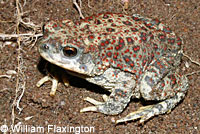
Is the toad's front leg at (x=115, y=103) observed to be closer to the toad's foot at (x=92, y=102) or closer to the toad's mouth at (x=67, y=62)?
the toad's foot at (x=92, y=102)

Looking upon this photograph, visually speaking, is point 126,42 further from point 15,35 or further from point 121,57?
point 15,35

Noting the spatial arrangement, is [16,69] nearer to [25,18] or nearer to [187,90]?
[25,18]

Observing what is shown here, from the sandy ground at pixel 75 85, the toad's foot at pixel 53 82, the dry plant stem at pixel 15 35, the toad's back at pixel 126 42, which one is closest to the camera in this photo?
the toad's back at pixel 126 42

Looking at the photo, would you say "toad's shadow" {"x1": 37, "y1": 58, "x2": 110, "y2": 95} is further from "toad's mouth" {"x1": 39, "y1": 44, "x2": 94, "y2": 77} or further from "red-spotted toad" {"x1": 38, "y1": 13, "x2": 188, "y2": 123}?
"toad's mouth" {"x1": 39, "y1": 44, "x2": 94, "y2": 77}

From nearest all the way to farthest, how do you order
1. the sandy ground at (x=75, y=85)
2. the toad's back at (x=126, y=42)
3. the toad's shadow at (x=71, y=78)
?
the toad's back at (x=126, y=42) → the sandy ground at (x=75, y=85) → the toad's shadow at (x=71, y=78)

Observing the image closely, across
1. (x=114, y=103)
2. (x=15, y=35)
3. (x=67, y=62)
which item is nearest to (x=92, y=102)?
(x=114, y=103)

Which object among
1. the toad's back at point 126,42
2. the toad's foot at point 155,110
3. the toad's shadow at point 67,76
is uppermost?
the toad's back at point 126,42

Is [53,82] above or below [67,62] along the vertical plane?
below

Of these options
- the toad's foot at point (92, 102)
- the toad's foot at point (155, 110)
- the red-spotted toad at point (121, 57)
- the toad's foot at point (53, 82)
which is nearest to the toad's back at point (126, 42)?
the red-spotted toad at point (121, 57)

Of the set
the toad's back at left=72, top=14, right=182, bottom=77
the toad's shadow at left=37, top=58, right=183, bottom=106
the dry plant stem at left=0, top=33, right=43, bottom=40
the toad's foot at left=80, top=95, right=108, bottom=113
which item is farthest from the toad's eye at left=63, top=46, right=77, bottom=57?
the dry plant stem at left=0, top=33, right=43, bottom=40
